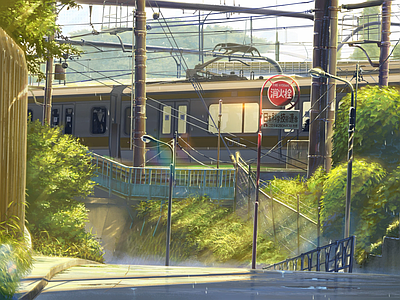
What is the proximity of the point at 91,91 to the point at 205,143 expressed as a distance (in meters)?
7.40

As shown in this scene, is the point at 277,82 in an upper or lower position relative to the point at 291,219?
upper

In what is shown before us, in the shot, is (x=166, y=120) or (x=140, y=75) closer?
(x=140, y=75)

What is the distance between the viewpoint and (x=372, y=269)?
1717cm

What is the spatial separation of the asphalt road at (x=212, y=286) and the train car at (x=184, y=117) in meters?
13.5

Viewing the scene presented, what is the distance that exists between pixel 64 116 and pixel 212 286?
22265 millimetres

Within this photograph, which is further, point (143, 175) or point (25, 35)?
point (143, 175)

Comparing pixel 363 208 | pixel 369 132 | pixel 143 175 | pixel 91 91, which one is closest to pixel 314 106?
pixel 369 132

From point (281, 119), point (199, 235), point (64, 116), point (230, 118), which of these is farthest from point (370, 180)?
point (64, 116)

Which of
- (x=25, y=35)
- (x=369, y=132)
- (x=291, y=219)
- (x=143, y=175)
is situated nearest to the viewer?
(x=25, y=35)

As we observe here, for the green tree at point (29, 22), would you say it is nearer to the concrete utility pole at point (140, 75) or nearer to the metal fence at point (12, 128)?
the metal fence at point (12, 128)

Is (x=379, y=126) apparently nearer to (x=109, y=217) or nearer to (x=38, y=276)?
(x=38, y=276)

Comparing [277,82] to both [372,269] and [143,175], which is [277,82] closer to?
[143,175]

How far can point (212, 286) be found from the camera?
29.5ft

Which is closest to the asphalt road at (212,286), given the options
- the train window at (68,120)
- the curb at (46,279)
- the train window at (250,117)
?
the curb at (46,279)
